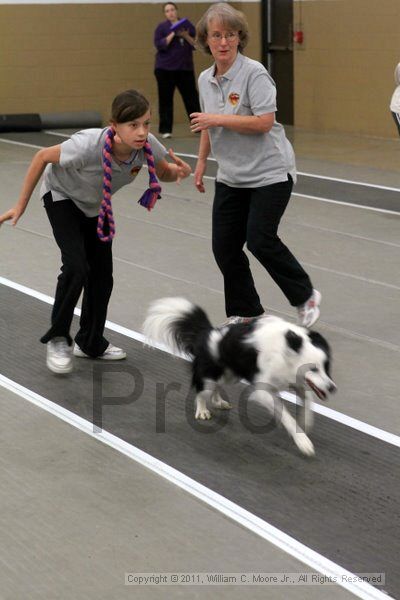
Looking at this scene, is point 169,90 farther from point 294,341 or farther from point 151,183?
point 294,341

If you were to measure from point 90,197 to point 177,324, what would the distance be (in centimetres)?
90

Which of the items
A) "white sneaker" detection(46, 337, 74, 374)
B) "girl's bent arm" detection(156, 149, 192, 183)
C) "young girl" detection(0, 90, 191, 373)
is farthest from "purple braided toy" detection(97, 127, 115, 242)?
"white sneaker" detection(46, 337, 74, 374)

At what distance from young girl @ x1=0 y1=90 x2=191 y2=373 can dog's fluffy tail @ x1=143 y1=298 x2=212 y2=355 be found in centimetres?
62

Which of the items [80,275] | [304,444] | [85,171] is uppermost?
[85,171]

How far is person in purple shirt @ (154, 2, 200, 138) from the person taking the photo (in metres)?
15.6

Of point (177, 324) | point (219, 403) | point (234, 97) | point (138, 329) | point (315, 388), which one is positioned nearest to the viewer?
point (315, 388)

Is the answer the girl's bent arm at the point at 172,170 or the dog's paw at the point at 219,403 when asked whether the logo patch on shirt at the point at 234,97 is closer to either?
the girl's bent arm at the point at 172,170

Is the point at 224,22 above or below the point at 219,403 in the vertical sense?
above

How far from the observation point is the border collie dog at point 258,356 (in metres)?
4.35

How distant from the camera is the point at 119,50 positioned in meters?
17.7

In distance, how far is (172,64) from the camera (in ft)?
51.8

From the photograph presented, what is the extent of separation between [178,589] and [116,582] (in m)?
0.20

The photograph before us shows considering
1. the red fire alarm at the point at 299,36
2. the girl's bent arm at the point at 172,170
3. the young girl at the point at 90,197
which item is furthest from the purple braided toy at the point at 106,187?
the red fire alarm at the point at 299,36

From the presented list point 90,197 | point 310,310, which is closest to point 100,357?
point 90,197
